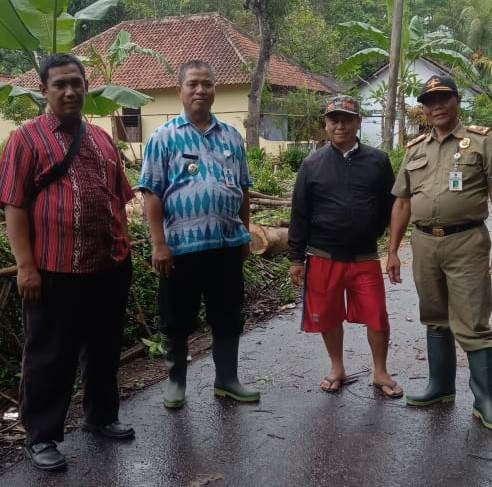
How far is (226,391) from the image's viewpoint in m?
4.35

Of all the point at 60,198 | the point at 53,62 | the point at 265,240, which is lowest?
the point at 265,240

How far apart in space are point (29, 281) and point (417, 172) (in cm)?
240

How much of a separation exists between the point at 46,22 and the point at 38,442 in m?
5.79

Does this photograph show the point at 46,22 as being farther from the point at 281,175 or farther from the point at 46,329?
the point at 281,175

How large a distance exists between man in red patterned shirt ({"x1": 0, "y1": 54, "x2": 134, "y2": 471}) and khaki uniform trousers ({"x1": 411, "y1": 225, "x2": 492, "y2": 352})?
1.91 meters

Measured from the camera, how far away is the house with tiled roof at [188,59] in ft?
80.2

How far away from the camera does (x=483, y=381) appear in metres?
3.82

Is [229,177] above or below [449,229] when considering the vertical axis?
above

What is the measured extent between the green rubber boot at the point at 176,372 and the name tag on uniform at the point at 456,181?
1.96m

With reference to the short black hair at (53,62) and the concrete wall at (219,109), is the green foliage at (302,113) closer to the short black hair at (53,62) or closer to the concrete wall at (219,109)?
the concrete wall at (219,109)

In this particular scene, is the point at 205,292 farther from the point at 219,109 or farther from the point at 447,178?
the point at 219,109

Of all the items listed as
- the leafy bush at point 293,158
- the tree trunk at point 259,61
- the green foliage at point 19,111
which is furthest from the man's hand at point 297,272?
the green foliage at point 19,111

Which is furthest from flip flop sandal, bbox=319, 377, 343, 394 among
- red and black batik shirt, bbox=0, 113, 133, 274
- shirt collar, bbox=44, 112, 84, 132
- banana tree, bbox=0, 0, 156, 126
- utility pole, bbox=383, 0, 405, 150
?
utility pole, bbox=383, 0, 405, 150

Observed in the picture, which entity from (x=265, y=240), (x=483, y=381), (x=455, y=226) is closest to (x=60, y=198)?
(x=455, y=226)
